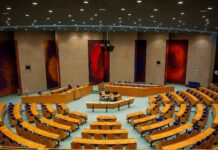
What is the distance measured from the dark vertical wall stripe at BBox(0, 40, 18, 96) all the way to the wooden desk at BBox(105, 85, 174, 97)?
30.6 feet

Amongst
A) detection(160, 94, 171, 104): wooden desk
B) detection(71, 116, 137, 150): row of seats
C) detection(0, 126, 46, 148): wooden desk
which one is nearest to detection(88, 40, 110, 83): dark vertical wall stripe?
detection(160, 94, 171, 104): wooden desk

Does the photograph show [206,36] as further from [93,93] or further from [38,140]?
[38,140]

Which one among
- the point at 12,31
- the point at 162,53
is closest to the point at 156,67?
the point at 162,53

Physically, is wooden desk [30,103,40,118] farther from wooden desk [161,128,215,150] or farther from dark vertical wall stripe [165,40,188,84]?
dark vertical wall stripe [165,40,188,84]

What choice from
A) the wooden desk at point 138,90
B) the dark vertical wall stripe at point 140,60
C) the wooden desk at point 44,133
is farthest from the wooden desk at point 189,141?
the dark vertical wall stripe at point 140,60

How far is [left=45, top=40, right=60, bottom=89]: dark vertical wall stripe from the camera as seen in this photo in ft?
68.3

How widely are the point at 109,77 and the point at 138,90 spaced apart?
6.17 m

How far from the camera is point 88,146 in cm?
841

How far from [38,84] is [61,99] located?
17.5 ft

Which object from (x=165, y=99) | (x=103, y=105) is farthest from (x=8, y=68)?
(x=165, y=99)

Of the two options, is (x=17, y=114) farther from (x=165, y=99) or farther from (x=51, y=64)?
(x=165, y=99)

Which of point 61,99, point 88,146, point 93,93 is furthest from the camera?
point 93,93

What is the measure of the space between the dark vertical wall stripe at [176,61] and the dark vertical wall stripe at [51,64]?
41.4 ft

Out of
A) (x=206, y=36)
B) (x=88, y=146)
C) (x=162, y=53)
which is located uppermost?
(x=206, y=36)
